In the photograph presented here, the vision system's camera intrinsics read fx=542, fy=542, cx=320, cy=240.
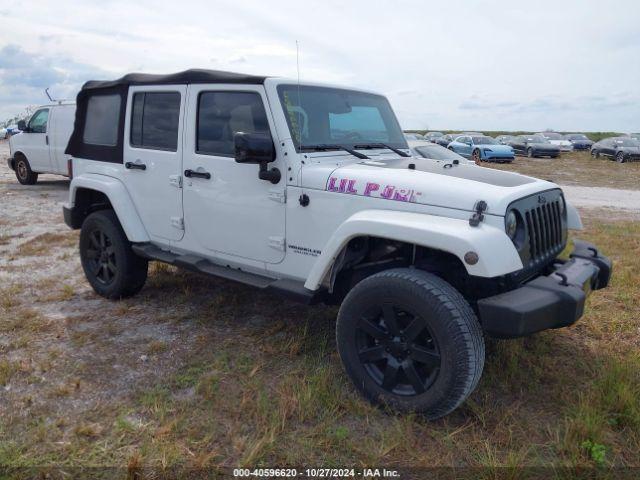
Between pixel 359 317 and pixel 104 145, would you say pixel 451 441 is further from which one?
pixel 104 145

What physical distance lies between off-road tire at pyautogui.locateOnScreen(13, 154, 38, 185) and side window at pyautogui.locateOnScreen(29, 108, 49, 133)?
91 centimetres

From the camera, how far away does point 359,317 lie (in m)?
3.12

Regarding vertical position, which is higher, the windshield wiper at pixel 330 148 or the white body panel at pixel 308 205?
the windshield wiper at pixel 330 148

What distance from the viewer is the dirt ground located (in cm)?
275

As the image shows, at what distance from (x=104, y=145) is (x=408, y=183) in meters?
3.09

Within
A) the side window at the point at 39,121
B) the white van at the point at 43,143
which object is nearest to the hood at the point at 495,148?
A: the white van at the point at 43,143

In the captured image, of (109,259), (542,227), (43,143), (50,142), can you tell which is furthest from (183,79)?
(43,143)

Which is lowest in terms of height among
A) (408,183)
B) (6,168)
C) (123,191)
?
(6,168)

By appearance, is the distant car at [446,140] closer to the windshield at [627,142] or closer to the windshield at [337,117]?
the windshield at [627,142]

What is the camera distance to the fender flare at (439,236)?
2709mm

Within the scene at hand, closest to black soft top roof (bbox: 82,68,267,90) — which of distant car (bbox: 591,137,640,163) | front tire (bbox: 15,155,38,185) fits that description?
front tire (bbox: 15,155,38,185)

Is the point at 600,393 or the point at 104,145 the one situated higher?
the point at 104,145

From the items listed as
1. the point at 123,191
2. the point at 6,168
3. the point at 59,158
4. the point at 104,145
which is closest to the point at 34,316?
the point at 123,191

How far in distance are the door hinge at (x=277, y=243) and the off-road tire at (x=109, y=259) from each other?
1672 millimetres
